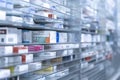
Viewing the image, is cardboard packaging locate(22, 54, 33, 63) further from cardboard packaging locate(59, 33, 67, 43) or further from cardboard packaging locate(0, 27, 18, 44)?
cardboard packaging locate(59, 33, 67, 43)

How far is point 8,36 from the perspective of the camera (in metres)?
1.09

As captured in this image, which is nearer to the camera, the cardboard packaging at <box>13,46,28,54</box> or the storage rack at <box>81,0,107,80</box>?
the cardboard packaging at <box>13,46,28,54</box>

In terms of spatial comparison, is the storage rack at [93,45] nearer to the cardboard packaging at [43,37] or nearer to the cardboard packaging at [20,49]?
the cardboard packaging at [43,37]

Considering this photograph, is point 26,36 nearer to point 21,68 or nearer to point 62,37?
point 21,68

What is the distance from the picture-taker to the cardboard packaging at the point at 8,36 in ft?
3.51

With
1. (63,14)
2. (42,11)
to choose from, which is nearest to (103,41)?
(63,14)

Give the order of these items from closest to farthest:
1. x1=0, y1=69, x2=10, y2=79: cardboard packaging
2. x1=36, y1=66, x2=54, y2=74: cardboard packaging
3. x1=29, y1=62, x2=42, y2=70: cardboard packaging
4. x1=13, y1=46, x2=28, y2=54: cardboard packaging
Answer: x1=0, y1=69, x2=10, y2=79: cardboard packaging → x1=13, y1=46, x2=28, y2=54: cardboard packaging → x1=29, y1=62, x2=42, y2=70: cardboard packaging → x1=36, y1=66, x2=54, y2=74: cardboard packaging

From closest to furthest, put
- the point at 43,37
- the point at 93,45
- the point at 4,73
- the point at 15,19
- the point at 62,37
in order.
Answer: the point at 4,73 < the point at 15,19 < the point at 43,37 < the point at 62,37 < the point at 93,45

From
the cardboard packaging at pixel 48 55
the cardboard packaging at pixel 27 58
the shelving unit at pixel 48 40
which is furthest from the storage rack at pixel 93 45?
the cardboard packaging at pixel 27 58

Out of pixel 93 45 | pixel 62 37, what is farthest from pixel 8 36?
pixel 93 45

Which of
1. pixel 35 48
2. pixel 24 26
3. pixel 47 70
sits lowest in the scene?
pixel 47 70

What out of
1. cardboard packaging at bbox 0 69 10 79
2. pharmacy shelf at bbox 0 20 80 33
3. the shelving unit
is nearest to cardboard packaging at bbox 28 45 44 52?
the shelving unit

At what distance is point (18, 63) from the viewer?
1.14m

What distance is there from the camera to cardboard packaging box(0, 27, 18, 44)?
1.07 metres
